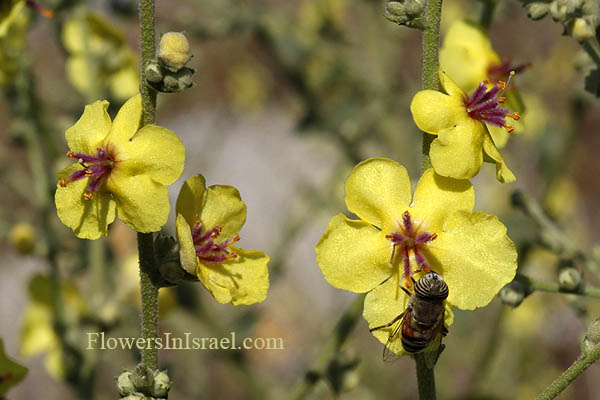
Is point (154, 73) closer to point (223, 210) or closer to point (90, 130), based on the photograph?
point (90, 130)

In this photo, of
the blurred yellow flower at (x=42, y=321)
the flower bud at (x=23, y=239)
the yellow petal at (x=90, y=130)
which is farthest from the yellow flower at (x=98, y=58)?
the yellow petal at (x=90, y=130)

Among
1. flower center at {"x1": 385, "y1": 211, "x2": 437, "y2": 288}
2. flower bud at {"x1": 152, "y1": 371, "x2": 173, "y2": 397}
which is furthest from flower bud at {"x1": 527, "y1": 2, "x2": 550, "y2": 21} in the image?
flower bud at {"x1": 152, "y1": 371, "x2": 173, "y2": 397}

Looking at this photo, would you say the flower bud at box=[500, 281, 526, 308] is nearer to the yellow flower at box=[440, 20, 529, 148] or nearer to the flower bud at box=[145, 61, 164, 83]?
the yellow flower at box=[440, 20, 529, 148]

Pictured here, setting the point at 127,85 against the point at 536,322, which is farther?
the point at 536,322

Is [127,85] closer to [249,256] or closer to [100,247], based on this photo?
[100,247]

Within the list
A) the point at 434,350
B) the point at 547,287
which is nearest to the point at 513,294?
the point at 547,287

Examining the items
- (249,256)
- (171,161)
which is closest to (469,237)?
(249,256)
